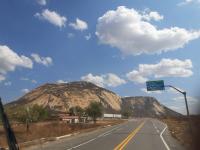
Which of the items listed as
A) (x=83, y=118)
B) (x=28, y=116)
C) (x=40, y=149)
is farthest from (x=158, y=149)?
(x=83, y=118)

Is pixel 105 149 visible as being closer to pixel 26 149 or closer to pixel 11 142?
pixel 26 149

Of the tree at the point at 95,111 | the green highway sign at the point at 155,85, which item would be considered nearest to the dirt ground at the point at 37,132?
the green highway sign at the point at 155,85

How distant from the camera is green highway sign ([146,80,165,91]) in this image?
139ft

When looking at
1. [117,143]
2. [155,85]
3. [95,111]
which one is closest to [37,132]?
[155,85]

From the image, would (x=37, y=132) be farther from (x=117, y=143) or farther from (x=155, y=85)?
(x=117, y=143)

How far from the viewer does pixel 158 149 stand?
24.2m

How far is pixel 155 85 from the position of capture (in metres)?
43.4

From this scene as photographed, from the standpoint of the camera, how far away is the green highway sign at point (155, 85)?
139 ft

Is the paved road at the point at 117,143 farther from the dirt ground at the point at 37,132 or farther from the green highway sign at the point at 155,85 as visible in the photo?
the dirt ground at the point at 37,132

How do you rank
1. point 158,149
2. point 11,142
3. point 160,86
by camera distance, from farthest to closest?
1. point 160,86
2. point 158,149
3. point 11,142

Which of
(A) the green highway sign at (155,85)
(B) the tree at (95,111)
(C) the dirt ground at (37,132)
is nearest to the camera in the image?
(A) the green highway sign at (155,85)

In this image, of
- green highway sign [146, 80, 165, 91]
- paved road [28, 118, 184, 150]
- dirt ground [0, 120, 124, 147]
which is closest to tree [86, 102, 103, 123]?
dirt ground [0, 120, 124, 147]

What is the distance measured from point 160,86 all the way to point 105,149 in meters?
19.1

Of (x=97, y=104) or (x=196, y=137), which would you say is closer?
(x=196, y=137)
